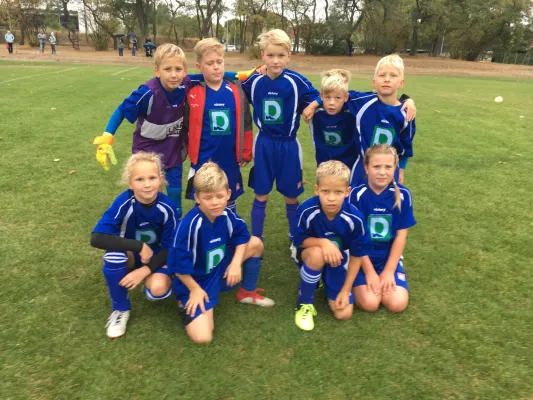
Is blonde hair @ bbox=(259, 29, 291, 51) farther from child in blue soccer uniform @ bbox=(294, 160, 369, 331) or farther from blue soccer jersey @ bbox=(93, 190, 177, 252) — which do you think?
blue soccer jersey @ bbox=(93, 190, 177, 252)

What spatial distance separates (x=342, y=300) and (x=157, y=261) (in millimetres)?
1318

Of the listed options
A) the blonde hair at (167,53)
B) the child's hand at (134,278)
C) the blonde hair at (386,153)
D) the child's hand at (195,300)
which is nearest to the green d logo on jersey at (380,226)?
the blonde hair at (386,153)

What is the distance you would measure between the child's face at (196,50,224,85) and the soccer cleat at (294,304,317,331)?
1.99 meters

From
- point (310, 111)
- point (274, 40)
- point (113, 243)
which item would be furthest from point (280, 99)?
point (113, 243)

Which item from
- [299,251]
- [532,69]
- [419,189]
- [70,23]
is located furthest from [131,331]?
[70,23]

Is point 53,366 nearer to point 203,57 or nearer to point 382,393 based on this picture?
point 382,393

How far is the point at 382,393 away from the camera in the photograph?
7.29ft

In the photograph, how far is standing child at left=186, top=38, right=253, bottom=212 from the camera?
339 cm

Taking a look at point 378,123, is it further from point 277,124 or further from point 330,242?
point 330,242

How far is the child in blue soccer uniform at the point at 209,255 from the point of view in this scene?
8.53 ft

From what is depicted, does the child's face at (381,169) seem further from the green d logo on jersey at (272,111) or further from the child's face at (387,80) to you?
the green d logo on jersey at (272,111)

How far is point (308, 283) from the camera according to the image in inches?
112

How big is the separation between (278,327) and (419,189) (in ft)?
11.3

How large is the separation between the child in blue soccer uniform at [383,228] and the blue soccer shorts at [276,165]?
0.71 m
